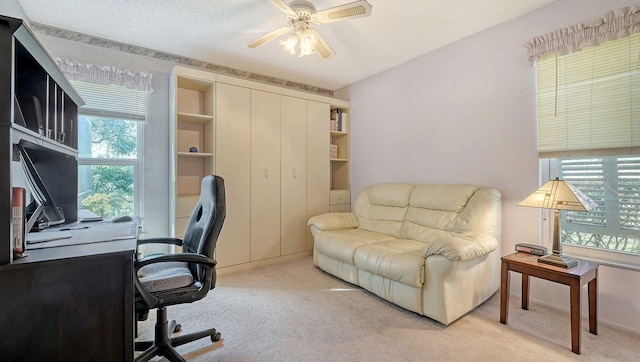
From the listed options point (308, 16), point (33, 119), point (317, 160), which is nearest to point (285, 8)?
point (308, 16)

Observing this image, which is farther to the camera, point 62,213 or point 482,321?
point 482,321

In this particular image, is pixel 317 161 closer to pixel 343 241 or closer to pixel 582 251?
pixel 343 241

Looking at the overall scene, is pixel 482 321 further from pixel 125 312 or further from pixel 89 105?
pixel 89 105

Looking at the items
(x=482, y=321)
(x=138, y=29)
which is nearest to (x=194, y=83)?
(x=138, y=29)

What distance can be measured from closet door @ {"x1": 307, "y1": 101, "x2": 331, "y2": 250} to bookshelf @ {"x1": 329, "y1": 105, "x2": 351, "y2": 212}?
0.45ft

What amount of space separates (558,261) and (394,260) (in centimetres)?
108

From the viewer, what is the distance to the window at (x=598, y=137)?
77.5 inches

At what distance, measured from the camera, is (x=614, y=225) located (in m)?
2.06

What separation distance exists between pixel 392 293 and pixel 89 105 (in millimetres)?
3407

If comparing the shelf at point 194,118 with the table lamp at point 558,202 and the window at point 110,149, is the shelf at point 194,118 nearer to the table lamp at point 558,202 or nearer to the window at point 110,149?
the window at point 110,149

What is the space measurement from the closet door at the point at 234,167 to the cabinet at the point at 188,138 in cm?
11

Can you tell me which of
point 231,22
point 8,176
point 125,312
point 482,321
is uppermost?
point 231,22

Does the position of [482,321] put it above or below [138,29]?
below

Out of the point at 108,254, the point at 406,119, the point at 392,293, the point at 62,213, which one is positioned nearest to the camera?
the point at 108,254
